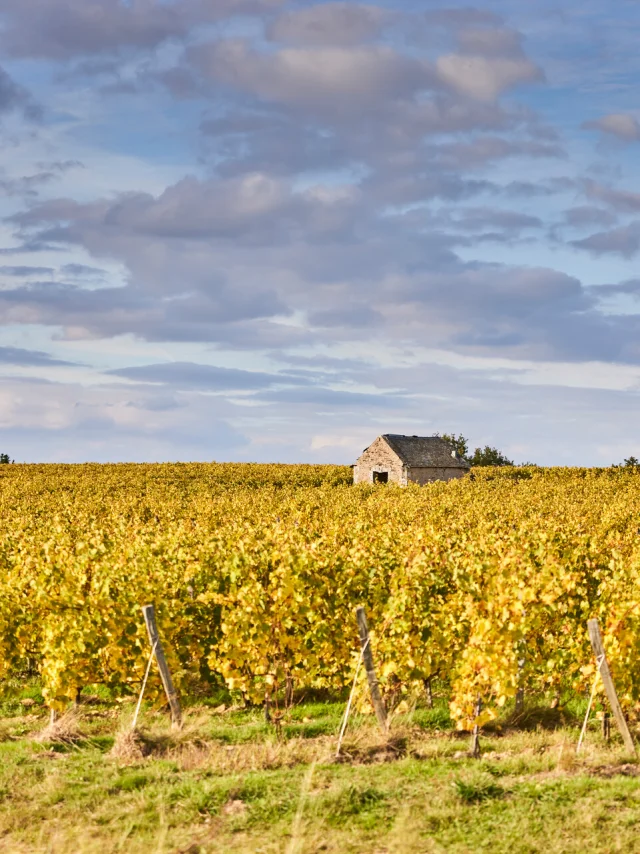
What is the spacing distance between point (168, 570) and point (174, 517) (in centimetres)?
1331

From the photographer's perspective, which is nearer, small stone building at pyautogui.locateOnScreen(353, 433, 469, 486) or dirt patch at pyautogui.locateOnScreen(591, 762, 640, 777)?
dirt patch at pyautogui.locateOnScreen(591, 762, 640, 777)

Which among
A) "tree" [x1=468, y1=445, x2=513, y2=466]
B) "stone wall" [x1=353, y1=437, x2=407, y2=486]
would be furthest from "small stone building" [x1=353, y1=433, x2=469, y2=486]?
"tree" [x1=468, y1=445, x2=513, y2=466]

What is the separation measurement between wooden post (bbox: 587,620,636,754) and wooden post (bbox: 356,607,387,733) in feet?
10.6

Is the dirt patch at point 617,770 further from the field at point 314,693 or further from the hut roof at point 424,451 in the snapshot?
the hut roof at point 424,451

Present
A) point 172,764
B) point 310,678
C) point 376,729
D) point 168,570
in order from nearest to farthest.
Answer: point 172,764, point 376,729, point 310,678, point 168,570

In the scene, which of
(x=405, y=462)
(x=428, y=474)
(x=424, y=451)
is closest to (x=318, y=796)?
(x=405, y=462)

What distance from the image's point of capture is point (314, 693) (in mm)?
17250

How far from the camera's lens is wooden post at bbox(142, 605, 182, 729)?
45.6ft

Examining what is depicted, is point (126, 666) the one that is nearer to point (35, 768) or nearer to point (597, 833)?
point (35, 768)

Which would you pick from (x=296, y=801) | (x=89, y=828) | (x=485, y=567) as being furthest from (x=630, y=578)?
(x=89, y=828)

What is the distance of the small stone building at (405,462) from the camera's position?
67125 mm

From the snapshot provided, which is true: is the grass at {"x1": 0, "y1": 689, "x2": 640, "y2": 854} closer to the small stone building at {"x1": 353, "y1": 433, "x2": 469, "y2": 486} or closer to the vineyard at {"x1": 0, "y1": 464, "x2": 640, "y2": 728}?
the vineyard at {"x1": 0, "y1": 464, "x2": 640, "y2": 728}

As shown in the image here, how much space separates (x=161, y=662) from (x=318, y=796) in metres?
4.78

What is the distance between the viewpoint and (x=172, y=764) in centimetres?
1163
